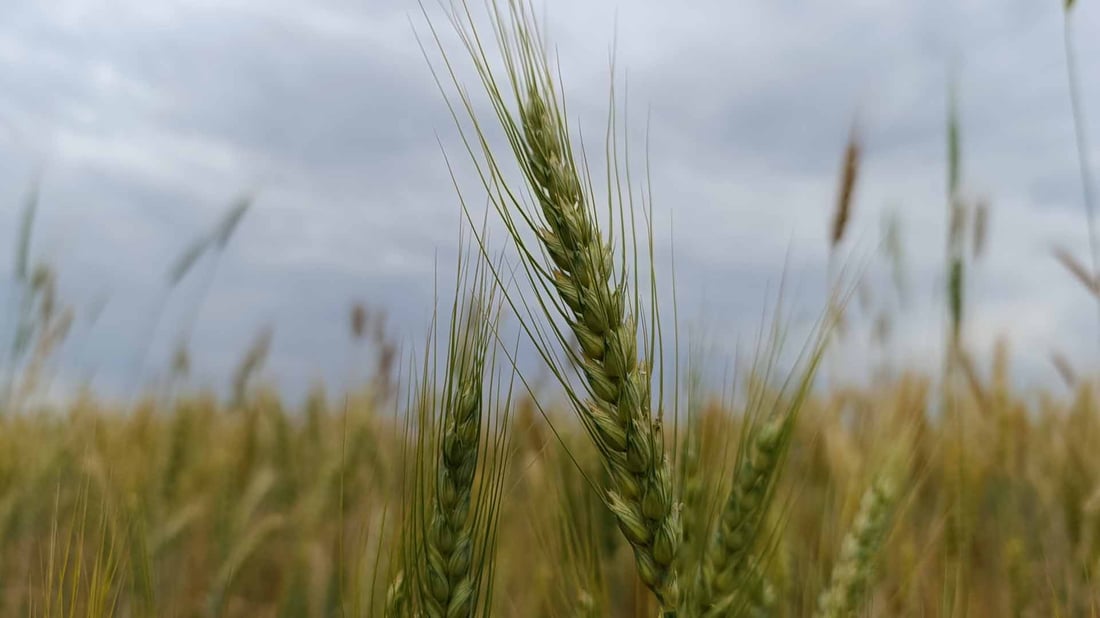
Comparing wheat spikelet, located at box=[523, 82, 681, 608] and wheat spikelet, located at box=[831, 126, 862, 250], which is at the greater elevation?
wheat spikelet, located at box=[831, 126, 862, 250]

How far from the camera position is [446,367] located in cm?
112

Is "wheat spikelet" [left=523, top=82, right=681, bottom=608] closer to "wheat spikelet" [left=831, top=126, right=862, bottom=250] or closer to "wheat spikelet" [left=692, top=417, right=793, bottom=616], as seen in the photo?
"wheat spikelet" [left=692, top=417, right=793, bottom=616]

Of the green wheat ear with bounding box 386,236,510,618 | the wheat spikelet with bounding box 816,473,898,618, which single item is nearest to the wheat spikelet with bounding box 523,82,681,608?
the green wheat ear with bounding box 386,236,510,618

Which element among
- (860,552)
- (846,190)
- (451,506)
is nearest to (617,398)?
(451,506)

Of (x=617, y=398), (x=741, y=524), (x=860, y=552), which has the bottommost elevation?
(x=860, y=552)

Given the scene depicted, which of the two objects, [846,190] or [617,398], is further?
[846,190]

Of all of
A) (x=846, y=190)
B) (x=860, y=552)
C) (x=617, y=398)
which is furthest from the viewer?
(x=846, y=190)

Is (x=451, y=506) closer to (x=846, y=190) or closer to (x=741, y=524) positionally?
(x=741, y=524)

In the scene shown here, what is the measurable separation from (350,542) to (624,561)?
2.92 ft

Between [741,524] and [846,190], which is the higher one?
[846,190]

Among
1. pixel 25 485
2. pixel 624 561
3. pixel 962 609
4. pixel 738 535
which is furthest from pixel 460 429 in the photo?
pixel 25 485

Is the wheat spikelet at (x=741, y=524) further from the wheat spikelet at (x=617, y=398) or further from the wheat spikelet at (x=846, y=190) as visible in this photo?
the wheat spikelet at (x=846, y=190)

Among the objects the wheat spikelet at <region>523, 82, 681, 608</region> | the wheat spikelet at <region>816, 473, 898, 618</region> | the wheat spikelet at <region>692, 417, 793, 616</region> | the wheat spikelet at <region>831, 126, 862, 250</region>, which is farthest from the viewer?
the wheat spikelet at <region>831, 126, 862, 250</region>

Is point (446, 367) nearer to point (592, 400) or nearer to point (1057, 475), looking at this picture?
point (592, 400)
